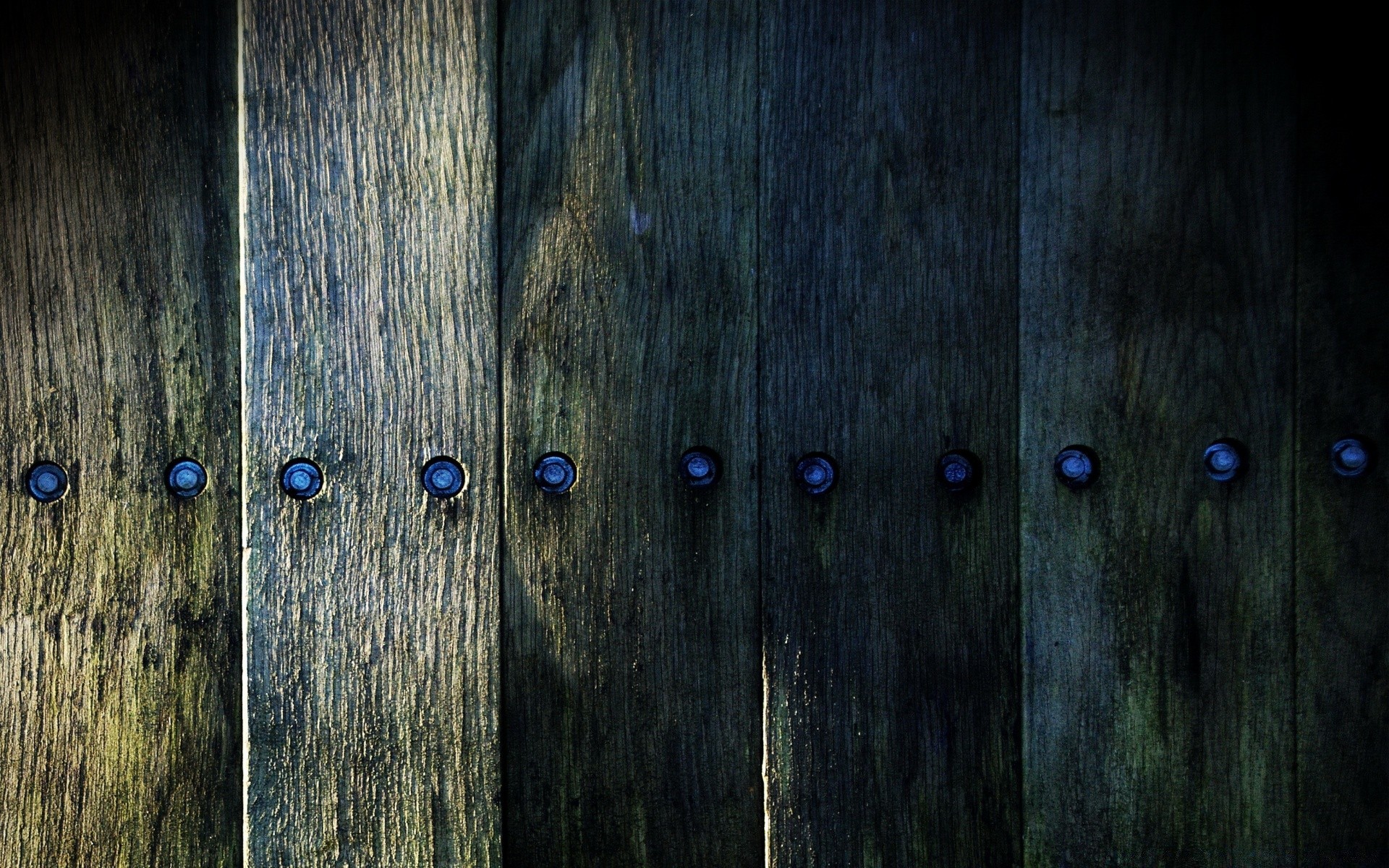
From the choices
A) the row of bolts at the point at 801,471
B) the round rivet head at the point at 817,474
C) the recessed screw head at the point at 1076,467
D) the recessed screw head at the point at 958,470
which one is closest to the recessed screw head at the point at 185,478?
the row of bolts at the point at 801,471

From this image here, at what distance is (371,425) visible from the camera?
30.4 inches

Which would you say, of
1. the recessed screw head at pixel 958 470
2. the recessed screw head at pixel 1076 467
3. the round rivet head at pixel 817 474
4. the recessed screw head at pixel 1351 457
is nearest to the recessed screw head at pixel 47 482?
the round rivet head at pixel 817 474

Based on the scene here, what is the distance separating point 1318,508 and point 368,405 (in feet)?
2.78

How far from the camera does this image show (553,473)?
785 mm

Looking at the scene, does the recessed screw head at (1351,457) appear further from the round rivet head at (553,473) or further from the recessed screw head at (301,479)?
the recessed screw head at (301,479)

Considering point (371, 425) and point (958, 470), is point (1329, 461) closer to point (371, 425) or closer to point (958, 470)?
point (958, 470)

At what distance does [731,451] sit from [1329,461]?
529 millimetres

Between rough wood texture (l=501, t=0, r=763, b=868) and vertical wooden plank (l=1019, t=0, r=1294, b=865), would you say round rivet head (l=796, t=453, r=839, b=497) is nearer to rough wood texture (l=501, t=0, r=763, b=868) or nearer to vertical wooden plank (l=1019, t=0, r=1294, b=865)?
rough wood texture (l=501, t=0, r=763, b=868)

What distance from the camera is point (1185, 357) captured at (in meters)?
0.78

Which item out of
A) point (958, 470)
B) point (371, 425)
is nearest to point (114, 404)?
point (371, 425)

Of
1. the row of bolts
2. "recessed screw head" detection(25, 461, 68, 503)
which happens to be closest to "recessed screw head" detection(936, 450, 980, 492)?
the row of bolts

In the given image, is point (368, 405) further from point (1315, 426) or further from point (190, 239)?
point (1315, 426)

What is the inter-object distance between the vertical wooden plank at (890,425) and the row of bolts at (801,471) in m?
0.01

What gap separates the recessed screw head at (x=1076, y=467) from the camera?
0.78 metres
